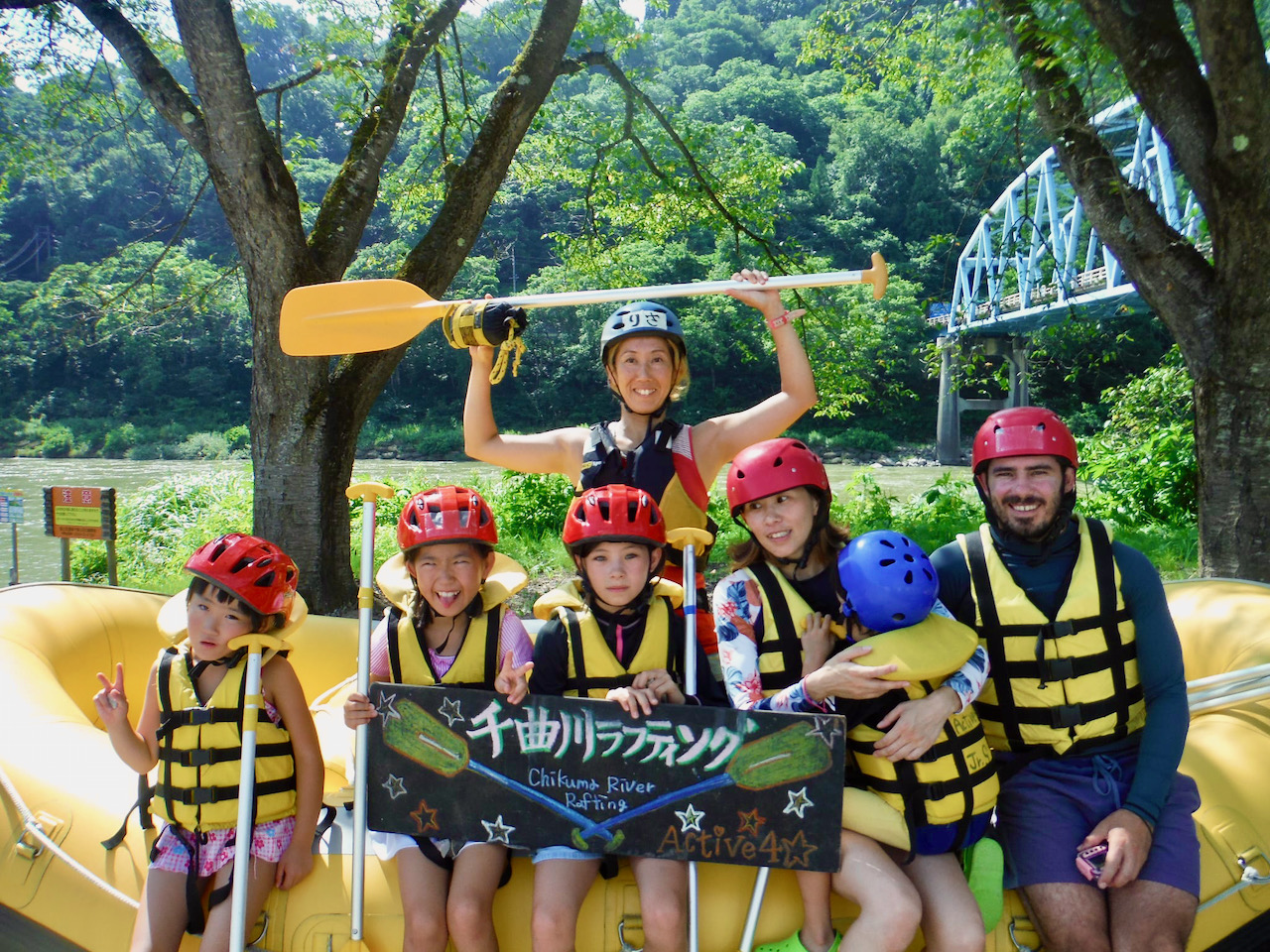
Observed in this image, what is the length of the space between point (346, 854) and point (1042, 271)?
5063 mm

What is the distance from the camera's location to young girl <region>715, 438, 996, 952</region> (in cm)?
209

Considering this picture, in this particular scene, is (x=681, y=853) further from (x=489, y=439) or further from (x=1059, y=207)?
(x=1059, y=207)

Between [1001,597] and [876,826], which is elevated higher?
[1001,597]

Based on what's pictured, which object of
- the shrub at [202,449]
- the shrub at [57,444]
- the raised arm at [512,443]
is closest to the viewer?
the raised arm at [512,443]

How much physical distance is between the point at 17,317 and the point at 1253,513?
44.8m

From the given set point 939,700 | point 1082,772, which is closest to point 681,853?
point 939,700

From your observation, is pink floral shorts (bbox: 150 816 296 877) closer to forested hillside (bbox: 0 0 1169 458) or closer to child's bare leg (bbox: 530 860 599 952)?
child's bare leg (bbox: 530 860 599 952)

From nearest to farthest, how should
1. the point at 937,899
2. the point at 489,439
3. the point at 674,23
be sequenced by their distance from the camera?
the point at 937,899, the point at 489,439, the point at 674,23

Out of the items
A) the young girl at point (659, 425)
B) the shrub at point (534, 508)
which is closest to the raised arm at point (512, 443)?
the young girl at point (659, 425)

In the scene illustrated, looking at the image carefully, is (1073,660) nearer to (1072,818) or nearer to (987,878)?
(1072,818)

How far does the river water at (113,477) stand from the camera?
12734mm

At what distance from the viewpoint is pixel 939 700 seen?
2.19 m

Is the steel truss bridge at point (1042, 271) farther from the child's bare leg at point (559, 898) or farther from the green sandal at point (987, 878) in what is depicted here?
the child's bare leg at point (559, 898)

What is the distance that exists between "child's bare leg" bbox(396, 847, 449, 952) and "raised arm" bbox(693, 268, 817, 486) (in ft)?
4.87
